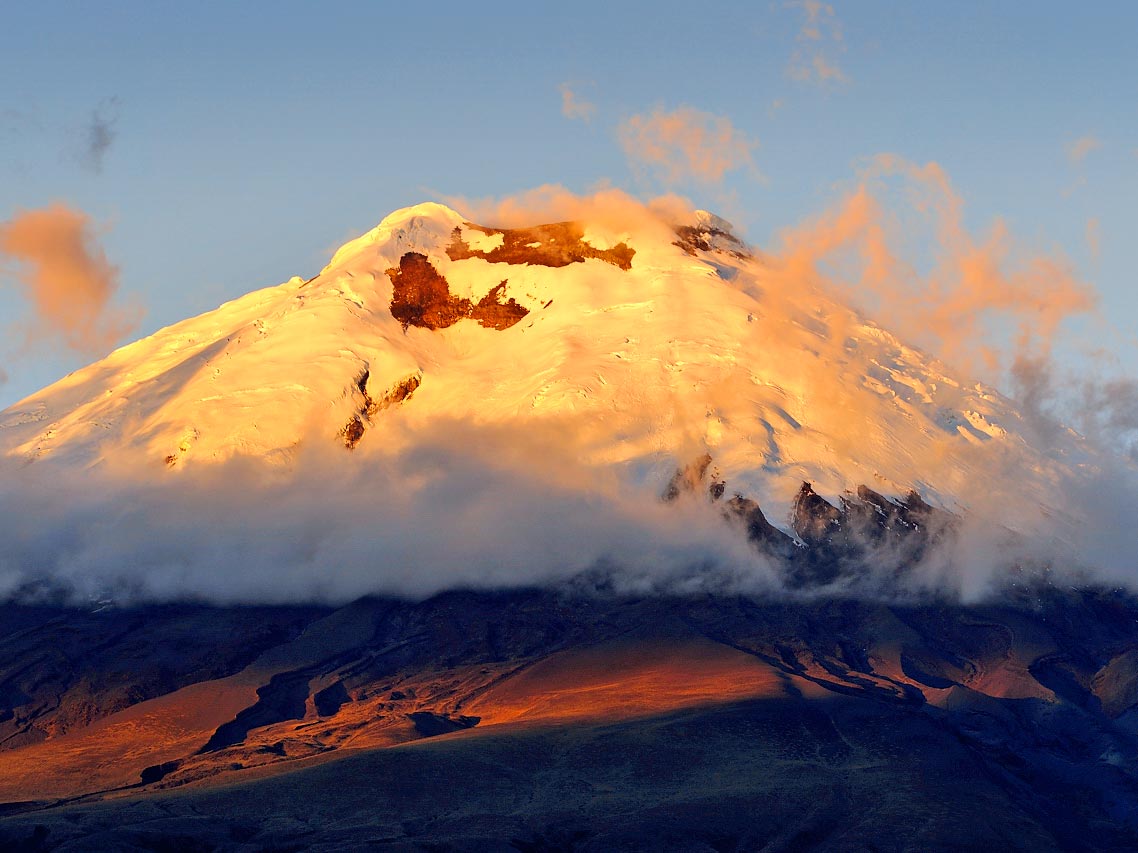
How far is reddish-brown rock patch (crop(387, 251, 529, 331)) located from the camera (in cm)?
19488

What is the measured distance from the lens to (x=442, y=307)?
197m

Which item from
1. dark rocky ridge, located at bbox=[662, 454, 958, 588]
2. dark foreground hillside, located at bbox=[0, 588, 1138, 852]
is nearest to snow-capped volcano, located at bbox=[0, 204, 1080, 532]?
dark rocky ridge, located at bbox=[662, 454, 958, 588]

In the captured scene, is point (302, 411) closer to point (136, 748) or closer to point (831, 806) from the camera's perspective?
point (136, 748)

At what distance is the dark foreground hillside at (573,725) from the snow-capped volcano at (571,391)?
1942 centimetres

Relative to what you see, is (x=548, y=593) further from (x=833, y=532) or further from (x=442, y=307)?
(x=442, y=307)

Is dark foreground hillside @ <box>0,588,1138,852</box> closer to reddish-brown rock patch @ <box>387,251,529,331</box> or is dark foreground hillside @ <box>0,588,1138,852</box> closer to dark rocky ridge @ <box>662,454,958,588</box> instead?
dark rocky ridge @ <box>662,454,958,588</box>

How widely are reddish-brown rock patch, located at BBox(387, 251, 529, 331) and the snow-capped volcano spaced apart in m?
0.23

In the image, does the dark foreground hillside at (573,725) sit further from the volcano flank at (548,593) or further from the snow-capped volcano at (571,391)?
the snow-capped volcano at (571,391)

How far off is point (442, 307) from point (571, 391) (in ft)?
93.2

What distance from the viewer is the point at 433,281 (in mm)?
199625

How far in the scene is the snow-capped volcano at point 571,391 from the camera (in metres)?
171

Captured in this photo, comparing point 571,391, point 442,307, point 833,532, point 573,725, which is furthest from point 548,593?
point 442,307

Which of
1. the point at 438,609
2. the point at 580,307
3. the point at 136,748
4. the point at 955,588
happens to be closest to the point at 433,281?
the point at 580,307

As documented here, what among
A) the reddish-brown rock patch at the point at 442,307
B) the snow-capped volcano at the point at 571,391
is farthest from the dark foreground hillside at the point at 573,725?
the reddish-brown rock patch at the point at 442,307
